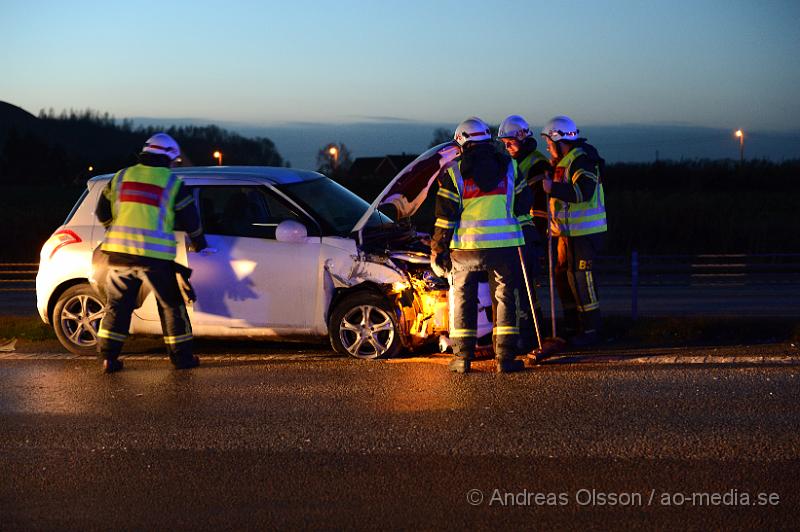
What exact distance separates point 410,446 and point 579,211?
4259 millimetres

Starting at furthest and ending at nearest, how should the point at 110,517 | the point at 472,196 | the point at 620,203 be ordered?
the point at 620,203
the point at 472,196
the point at 110,517

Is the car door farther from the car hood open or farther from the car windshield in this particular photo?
the car hood open

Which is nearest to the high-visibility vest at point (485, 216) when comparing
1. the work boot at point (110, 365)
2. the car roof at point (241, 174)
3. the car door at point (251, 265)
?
the car door at point (251, 265)

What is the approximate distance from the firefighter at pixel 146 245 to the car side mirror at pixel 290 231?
800mm

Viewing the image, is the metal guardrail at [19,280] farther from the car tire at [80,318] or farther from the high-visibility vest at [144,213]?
the high-visibility vest at [144,213]

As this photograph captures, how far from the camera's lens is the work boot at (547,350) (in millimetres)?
8844

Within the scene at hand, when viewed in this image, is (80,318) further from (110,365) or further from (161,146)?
(161,146)

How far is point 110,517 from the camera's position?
5.14 metres

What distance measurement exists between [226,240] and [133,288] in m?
1.10

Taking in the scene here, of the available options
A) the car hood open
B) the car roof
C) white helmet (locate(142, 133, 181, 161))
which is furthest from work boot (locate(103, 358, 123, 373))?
the car hood open

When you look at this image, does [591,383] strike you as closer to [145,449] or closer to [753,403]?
[753,403]

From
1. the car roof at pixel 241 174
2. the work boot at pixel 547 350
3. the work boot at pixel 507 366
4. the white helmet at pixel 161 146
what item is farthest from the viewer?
the car roof at pixel 241 174

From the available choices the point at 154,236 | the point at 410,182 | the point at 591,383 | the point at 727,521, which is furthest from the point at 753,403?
the point at 154,236

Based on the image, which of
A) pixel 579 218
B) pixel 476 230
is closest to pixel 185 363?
pixel 476 230
